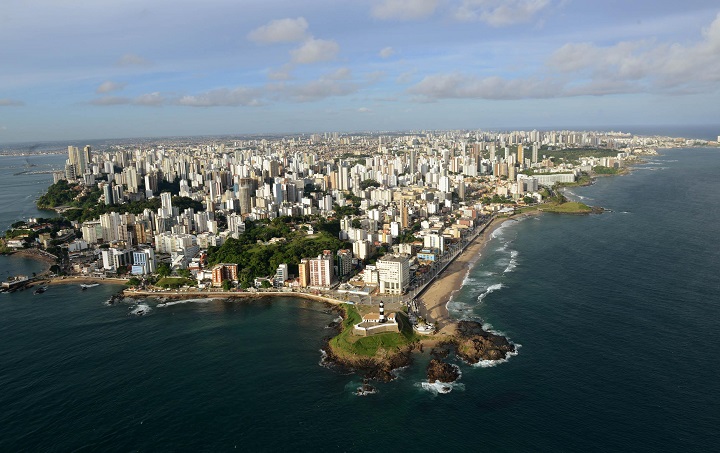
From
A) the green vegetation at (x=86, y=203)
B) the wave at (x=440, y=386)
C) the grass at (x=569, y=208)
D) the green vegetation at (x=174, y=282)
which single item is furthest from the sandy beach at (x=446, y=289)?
the green vegetation at (x=86, y=203)

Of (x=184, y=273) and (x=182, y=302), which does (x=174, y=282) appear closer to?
(x=184, y=273)

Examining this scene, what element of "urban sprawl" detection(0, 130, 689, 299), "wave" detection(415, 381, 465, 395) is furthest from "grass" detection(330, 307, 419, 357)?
"urban sprawl" detection(0, 130, 689, 299)

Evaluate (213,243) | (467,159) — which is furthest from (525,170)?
(213,243)

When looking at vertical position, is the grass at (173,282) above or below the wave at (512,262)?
below

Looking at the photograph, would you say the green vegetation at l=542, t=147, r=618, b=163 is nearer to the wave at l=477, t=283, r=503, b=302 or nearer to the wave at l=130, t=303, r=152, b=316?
the wave at l=477, t=283, r=503, b=302

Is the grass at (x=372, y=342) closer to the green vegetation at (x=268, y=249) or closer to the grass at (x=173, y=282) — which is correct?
the green vegetation at (x=268, y=249)

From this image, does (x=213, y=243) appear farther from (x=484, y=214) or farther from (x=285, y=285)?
(x=484, y=214)
